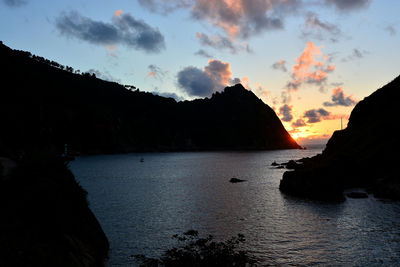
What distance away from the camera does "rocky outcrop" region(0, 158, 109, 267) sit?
11.8 meters

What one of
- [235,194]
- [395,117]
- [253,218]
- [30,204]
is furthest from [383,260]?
→ [395,117]

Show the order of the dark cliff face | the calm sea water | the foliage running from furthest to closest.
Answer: the dark cliff face → the calm sea water → the foliage

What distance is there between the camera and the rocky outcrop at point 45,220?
38.7 feet

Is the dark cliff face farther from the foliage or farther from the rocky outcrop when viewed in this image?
the rocky outcrop

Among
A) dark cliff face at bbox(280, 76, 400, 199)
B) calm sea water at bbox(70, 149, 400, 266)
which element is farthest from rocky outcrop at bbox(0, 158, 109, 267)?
dark cliff face at bbox(280, 76, 400, 199)

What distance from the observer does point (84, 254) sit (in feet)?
50.8

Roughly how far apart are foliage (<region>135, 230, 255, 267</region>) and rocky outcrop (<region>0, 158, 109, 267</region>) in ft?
14.7

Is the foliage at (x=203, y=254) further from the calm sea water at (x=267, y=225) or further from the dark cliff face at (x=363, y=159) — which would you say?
the dark cliff face at (x=363, y=159)

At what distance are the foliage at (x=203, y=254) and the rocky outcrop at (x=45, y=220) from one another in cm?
448

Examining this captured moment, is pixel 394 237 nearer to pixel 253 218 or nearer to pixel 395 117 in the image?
pixel 253 218

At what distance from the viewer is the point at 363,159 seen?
5875 cm

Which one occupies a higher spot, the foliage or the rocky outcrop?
the rocky outcrop

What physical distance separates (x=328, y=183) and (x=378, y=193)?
24.4 ft

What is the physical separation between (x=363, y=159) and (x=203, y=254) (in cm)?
5151
